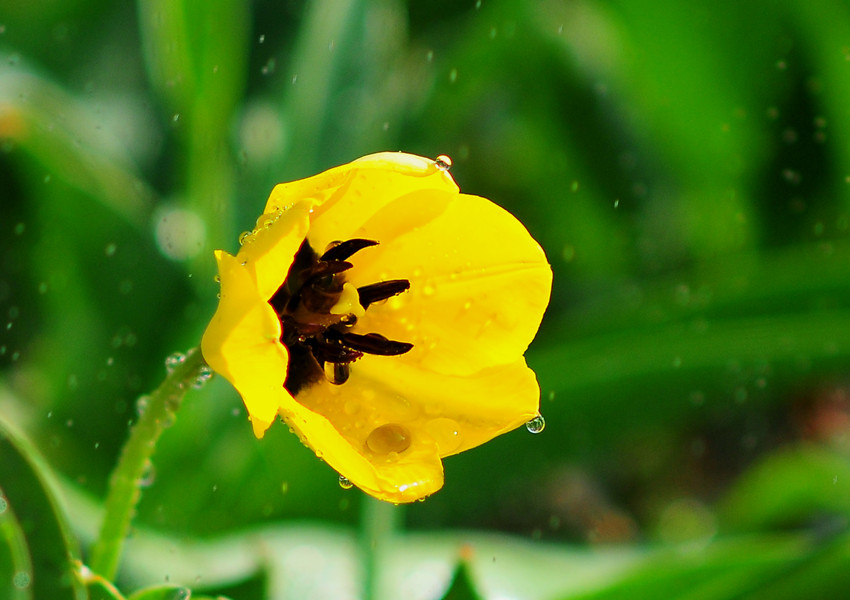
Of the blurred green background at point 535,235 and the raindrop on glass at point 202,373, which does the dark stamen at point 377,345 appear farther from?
the blurred green background at point 535,235

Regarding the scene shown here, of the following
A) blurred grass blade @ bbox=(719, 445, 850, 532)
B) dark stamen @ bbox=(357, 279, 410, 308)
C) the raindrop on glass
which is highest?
the raindrop on glass

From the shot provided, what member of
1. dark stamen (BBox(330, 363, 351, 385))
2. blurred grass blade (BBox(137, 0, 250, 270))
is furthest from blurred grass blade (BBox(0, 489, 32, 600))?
blurred grass blade (BBox(137, 0, 250, 270))

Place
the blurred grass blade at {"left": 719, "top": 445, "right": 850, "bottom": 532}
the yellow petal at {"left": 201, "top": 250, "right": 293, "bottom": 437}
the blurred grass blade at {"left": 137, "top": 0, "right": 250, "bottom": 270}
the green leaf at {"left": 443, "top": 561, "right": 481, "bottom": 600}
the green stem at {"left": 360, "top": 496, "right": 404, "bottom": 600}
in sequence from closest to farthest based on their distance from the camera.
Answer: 1. the yellow petal at {"left": 201, "top": 250, "right": 293, "bottom": 437}
2. the green leaf at {"left": 443, "top": 561, "right": 481, "bottom": 600}
3. the green stem at {"left": 360, "top": 496, "right": 404, "bottom": 600}
4. the blurred grass blade at {"left": 137, "top": 0, "right": 250, "bottom": 270}
5. the blurred grass blade at {"left": 719, "top": 445, "right": 850, "bottom": 532}

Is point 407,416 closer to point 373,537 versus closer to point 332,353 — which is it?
point 332,353

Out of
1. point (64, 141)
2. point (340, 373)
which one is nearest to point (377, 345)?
point (340, 373)

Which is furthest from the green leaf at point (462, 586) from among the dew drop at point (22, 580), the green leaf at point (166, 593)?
the dew drop at point (22, 580)

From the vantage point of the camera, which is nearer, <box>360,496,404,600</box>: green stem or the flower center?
the flower center

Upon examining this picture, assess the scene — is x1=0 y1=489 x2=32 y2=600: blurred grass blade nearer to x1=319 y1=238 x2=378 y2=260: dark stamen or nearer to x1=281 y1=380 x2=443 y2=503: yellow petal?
x1=281 y1=380 x2=443 y2=503: yellow petal
